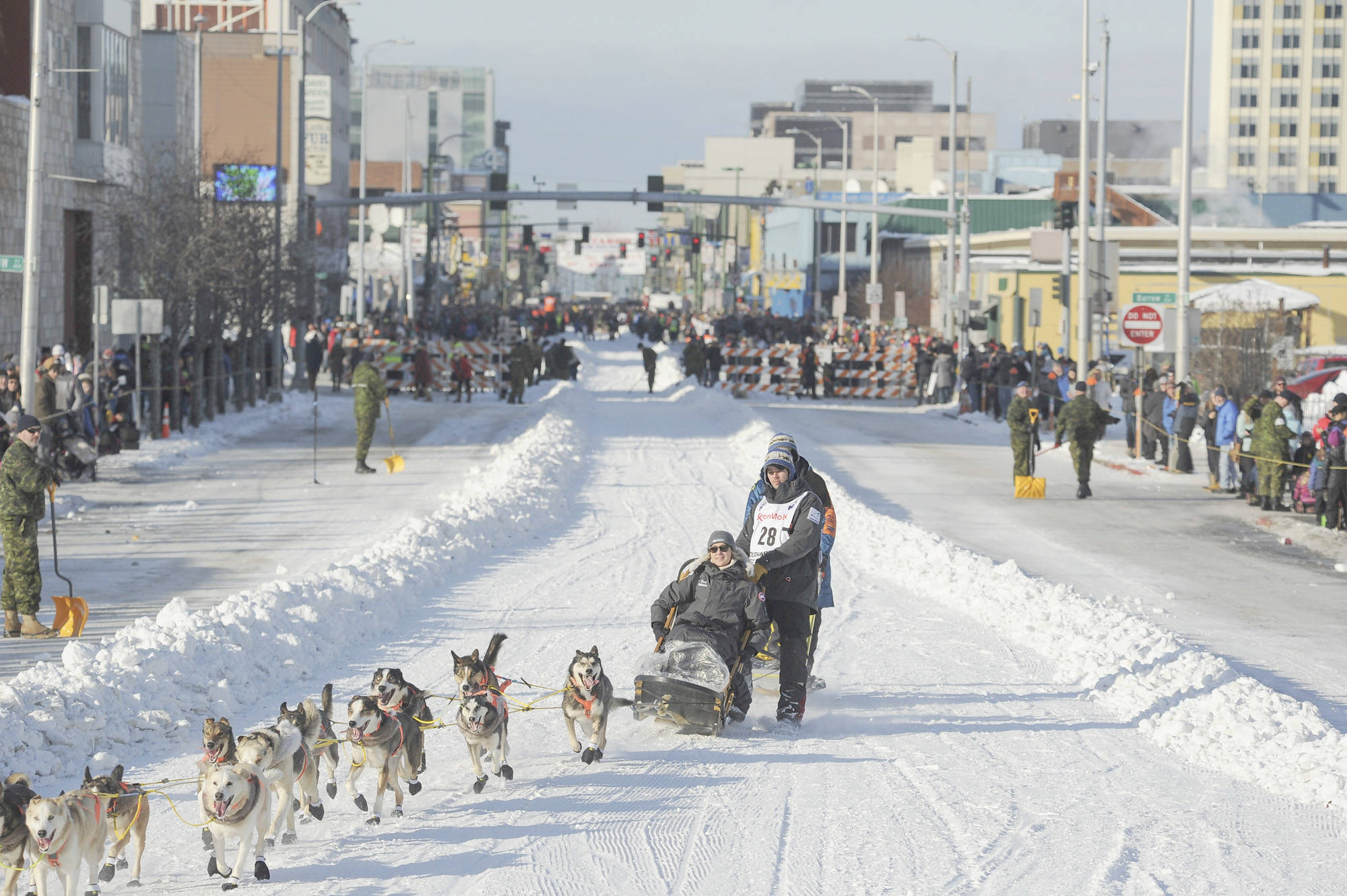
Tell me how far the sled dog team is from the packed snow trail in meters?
5.39

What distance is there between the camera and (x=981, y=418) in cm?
3841

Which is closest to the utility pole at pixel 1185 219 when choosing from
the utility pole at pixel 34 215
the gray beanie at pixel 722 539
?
the utility pole at pixel 34 215

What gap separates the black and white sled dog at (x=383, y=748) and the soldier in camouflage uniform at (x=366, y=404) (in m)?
16.5

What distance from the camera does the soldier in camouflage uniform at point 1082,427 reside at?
22562 mm

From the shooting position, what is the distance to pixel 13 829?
6.08 m

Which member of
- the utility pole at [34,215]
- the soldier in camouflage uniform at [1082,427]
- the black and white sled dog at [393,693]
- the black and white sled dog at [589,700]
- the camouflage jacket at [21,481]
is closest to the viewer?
the black and white sled dog at [393,693]

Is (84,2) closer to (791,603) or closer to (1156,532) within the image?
(1156,532)

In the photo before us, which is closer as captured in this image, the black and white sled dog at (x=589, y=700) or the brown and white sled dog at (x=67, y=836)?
the brown and white sled dog at (x=67, y=836)

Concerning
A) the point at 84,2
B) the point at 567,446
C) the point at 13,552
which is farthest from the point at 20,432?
the point at 84,2

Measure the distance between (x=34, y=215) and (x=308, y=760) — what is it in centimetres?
1503

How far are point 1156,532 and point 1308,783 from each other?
11902 millimetres

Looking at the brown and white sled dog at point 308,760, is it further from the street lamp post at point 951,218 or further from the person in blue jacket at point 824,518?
the street lamp post at point 951,218

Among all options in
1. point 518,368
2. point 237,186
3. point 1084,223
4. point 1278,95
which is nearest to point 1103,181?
point 1084,223

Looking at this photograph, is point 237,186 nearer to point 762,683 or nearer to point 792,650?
point 762,683
